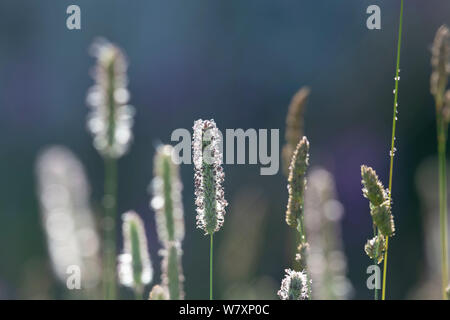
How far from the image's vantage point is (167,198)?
2012 mm

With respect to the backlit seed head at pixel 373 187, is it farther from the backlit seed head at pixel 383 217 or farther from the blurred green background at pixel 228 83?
the blurred green background at pixel 228 83

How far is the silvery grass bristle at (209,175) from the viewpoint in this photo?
5.92ft

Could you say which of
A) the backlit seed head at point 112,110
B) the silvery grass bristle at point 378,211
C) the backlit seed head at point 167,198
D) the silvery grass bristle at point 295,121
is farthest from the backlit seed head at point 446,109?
the backlit seed head at point 112,110

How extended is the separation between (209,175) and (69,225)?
464 millimetres

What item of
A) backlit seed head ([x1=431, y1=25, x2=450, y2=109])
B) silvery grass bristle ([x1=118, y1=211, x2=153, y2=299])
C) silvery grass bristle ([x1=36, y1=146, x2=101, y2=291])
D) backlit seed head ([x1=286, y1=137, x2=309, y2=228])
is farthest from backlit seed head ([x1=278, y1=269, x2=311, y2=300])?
backlit seed head ([x1=431, y1=25, x2=450, y2=109])

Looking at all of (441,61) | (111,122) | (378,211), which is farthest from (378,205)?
(111,122)

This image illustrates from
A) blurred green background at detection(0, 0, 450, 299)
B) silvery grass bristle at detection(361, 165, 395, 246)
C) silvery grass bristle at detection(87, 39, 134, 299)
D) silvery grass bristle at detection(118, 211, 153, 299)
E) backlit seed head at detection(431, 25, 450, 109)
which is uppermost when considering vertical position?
blurred green background at detection(0, 0, 450, 299)

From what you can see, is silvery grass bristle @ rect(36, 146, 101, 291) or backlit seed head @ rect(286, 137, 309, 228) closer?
backlit seed head @ rect(286, 137, 309, 228)

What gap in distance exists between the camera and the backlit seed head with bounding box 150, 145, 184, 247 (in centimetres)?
198

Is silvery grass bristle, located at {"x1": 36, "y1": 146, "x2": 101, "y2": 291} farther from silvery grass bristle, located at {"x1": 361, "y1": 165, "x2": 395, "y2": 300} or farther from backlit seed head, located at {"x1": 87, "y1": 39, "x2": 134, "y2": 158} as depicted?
silvery grass bristle, located at {"x1": 361, "y1": 165, "x2": 395, "y2": 300}

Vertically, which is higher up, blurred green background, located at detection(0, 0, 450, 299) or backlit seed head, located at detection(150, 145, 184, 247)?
blurred green background, located at detection(0, 0, 450, 299)

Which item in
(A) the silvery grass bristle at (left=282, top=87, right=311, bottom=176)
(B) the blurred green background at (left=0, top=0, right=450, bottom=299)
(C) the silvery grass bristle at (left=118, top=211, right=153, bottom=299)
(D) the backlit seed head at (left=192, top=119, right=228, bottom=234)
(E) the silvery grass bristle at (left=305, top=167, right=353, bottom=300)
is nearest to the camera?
(D) the backlit seed head at (left=192, top=119, right=228, bottom=234)

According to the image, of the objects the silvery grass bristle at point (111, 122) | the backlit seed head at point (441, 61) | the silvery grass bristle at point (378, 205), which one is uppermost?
the backlit seed head at point (441, 61)

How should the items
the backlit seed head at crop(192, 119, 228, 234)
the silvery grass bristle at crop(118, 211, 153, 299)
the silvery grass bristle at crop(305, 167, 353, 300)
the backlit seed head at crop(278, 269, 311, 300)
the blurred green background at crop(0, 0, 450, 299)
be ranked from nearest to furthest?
the backlit seed head at crop(278, 269, 311, 300)
the backlit seed head at crop(192, 119, 228, 234)
the silvery grass bristle at crop(118, 211, 153, 299)
the silvery grass bristle at crop(305, 167, 353, 300)
the blurred green background at crop(0, 0, 450, 299)
